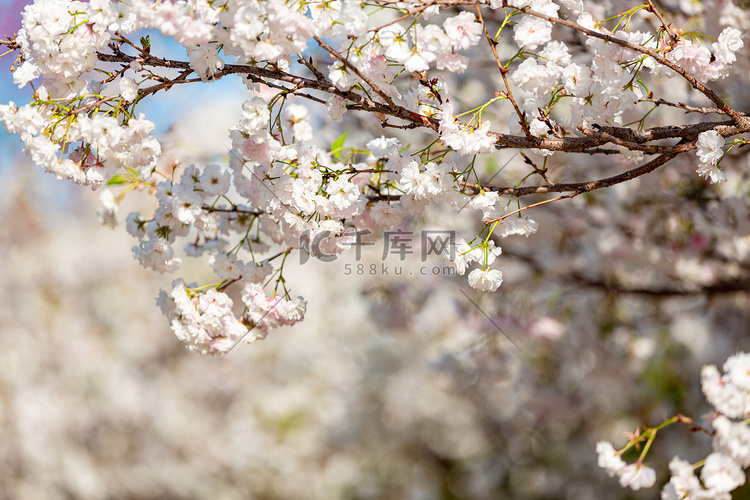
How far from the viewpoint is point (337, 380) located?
14.0 ft

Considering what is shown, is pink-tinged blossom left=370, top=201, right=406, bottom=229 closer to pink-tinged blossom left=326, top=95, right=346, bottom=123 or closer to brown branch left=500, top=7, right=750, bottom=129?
pink-tinged blossom left=326, top=95, right=346, bottom=123

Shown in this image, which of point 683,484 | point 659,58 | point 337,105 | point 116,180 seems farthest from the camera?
point 116,180

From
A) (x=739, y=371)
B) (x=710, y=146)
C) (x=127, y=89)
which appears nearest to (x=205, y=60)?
(x=127, y=89)

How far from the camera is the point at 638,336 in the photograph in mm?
2869

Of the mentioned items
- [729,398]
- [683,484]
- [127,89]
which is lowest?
[683,484]

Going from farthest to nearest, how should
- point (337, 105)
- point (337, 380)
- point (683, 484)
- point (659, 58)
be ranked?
point (337, 380) → point (683, 484) → point (337, 105) → point (659, 58)

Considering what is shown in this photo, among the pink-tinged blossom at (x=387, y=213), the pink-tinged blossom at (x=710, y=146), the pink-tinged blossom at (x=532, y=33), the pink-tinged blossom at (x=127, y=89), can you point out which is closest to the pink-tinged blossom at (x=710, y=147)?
the pink-tinged blossom at (x=710, y=146)

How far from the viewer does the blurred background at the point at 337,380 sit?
2873mm

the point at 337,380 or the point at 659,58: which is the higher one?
the point at 337,380

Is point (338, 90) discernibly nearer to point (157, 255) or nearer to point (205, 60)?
point (205, 60)

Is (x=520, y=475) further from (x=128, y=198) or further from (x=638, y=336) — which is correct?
(x=128, y=198)

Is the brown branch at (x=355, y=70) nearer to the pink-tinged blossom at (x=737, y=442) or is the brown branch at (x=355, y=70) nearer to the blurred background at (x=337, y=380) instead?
the pink-tinged blossom at (x=737, y=442)

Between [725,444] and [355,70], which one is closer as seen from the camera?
[355,70]

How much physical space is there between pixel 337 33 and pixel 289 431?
366cm
